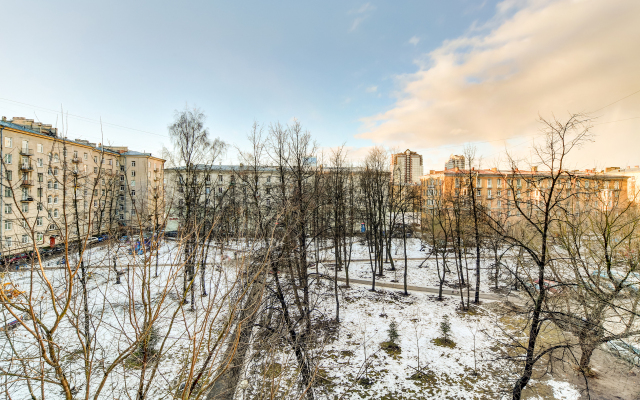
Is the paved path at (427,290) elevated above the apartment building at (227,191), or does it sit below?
below

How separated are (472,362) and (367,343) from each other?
4714 millimetres

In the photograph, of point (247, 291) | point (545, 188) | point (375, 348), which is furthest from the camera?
point (375, 348)

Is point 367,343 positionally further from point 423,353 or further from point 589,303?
point 589,303

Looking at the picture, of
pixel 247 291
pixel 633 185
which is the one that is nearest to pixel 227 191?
pixel 247 291

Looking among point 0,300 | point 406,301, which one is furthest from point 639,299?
point 0,300

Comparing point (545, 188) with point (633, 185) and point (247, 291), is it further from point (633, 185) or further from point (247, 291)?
point (247, 291)

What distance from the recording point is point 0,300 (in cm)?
288

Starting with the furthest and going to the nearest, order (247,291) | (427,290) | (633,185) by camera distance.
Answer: (427,290)
(633,185)
(247,291)

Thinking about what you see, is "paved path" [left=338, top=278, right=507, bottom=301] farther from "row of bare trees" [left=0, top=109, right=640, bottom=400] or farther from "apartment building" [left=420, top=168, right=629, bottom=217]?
"apartment building" [left=420, top=168, right=629, bottom=217]

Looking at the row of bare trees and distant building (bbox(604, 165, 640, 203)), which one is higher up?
distant building (bbox(604, 165, 640, 203))

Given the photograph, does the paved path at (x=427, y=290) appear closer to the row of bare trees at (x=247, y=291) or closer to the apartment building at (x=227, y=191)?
the row of bare trees at (x=247, y=291)

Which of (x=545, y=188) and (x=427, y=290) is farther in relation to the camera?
(x=427, y=290)

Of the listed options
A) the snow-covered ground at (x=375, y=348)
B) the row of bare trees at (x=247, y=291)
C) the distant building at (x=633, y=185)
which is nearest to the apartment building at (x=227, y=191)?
the row of bare trees at (x=247, y=291)

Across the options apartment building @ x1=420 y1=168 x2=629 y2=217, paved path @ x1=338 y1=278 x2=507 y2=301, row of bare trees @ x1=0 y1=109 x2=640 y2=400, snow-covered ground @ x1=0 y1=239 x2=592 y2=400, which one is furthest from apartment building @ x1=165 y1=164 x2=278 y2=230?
paved path @ x1=338 y1=278 x2=507 y2=301
